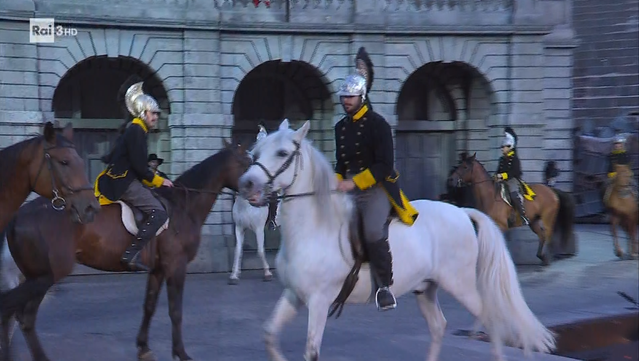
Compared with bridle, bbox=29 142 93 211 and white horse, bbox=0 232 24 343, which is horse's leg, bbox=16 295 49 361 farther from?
bridle, bbox=29 142 93 211

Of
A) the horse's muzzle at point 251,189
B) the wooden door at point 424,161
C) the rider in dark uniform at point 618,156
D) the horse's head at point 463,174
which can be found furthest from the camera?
the wooden door at point 424,161

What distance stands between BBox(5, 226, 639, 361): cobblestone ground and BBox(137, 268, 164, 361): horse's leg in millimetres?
254

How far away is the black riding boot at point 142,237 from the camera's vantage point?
877 cm

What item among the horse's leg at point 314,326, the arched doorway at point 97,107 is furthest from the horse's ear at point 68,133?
the arched doorway at point 97,107

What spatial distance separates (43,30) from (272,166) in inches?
377

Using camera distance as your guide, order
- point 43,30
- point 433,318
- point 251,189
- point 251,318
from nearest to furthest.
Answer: point 251,189 → point 433,318 → point 251,318 → point 43,30

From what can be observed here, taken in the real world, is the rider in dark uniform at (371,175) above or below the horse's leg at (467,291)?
above

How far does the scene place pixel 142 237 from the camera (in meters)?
8.77

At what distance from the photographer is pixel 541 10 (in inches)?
717

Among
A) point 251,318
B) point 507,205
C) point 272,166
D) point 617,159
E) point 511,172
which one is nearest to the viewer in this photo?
point 272,166

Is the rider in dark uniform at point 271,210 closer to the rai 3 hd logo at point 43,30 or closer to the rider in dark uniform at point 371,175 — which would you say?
the rider in dark uniform at point 371,175

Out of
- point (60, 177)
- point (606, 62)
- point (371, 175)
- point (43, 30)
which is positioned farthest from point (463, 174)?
point (606, 62)

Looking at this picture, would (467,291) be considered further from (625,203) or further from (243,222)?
(625,203)

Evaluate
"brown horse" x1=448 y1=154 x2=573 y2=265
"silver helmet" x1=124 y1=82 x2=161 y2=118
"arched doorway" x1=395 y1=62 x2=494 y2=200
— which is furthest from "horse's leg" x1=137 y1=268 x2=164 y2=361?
"arched doorway" x1=395 y1=62 x2=494 y2=200
